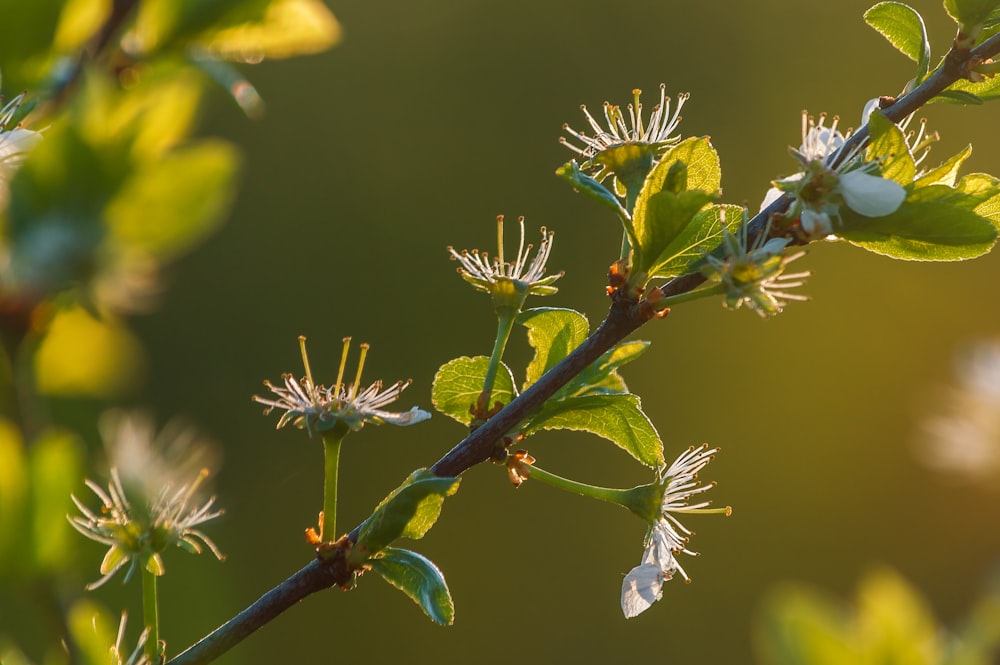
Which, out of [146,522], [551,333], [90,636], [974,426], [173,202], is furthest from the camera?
[974,426]

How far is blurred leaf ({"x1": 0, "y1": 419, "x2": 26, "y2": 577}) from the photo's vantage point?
0.40 meters

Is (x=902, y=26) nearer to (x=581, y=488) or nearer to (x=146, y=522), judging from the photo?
(x=581, y=488)

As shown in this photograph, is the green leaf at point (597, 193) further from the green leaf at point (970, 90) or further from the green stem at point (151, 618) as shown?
the green stem at point (151, 618)

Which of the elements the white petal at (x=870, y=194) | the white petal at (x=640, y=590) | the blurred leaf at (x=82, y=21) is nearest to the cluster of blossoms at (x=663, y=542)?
the white petal at (x=640, y=590)

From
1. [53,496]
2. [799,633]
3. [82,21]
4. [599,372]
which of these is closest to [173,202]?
[53,496]

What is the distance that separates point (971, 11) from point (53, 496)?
61 cm

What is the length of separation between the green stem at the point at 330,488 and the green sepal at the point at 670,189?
9.4 inches

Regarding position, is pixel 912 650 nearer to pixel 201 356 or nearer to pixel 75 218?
pixel 75 218

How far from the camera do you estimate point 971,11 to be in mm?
708

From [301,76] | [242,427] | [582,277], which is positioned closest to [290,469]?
[242,427]

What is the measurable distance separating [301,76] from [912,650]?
4.02 m

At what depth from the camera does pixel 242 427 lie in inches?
144

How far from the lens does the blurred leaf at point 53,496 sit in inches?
15.4

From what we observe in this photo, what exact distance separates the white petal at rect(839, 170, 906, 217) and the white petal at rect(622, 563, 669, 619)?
26 cm
